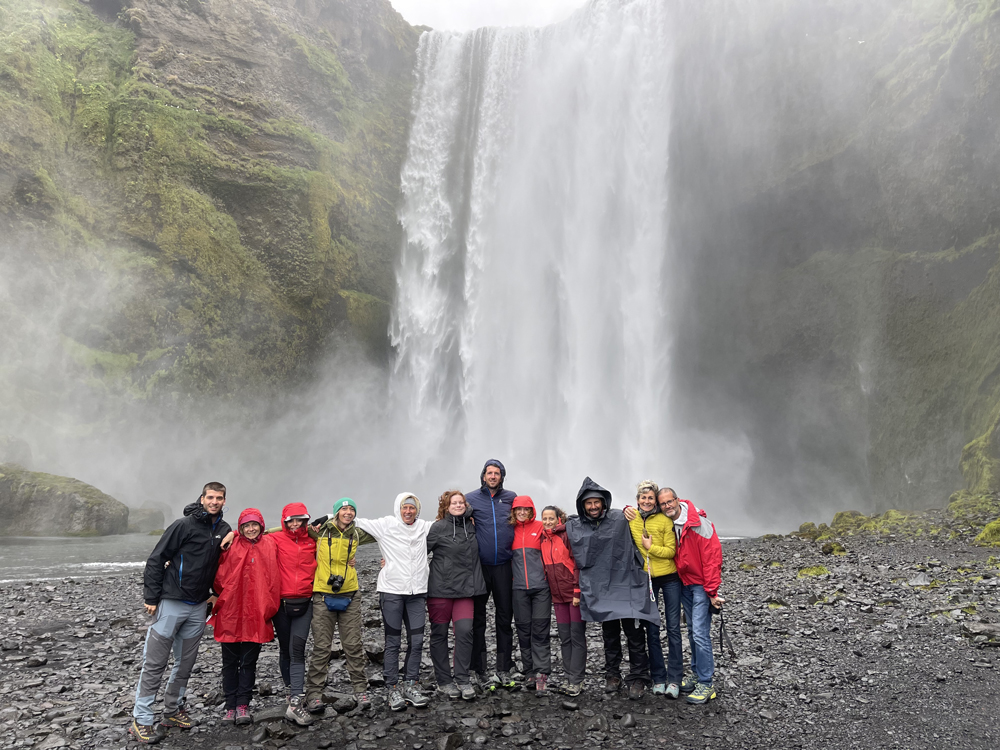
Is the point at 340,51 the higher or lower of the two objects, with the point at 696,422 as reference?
higher

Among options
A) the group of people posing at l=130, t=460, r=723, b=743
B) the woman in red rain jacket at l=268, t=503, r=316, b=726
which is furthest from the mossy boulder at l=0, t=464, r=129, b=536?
the woman in red rain jacket at l=268, t=503, r=316, b=726

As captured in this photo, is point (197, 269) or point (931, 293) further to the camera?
point (197, 269)

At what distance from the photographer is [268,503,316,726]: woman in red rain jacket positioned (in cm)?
493

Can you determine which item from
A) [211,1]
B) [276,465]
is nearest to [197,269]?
[276,465]

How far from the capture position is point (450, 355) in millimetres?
31172

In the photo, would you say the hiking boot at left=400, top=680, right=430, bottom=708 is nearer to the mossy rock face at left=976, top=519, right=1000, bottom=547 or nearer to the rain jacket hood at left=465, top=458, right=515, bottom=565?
the rain jacket hood at left=465, top=458, right=515, bottom=565

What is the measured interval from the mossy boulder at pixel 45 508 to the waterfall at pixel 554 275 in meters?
13.9

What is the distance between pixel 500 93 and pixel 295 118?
39.1 feet

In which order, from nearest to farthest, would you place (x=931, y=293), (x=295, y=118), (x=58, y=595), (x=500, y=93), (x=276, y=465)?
(x=58, y=595)
(x=931, y=293)
(x=276, y=465)
(x=295, y=118)
(x=500, y=93)

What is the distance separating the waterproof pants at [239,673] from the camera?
4793 mm

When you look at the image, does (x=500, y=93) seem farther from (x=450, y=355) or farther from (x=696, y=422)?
(x=696, y=422)

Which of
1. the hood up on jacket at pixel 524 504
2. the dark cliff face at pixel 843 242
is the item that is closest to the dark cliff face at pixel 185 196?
the dark cliff face at pixel 843 242

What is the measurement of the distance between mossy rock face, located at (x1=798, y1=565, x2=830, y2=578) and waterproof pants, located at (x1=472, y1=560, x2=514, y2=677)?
7.60 m

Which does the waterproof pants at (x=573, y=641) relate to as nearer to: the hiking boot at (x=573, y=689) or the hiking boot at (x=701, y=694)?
the hiking boot at (x=573, y=689)
